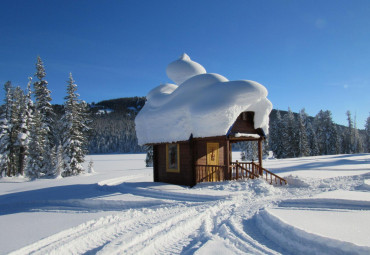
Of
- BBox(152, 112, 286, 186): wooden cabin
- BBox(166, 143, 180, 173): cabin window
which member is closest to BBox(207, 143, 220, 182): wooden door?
BBox(152, 112, 286, 186): wooden cabin

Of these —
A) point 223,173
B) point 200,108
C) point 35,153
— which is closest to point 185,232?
point 200,108

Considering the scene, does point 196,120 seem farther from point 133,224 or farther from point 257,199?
point 133,224

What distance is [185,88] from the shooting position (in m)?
14.2

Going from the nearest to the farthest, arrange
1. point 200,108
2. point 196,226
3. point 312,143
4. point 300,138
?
point 196,226
point 200,108
point 300,138
point 312,143

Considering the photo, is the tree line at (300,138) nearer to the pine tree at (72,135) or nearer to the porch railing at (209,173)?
the pine tree at (72,135)

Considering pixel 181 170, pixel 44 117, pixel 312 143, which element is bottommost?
pixel 181 170

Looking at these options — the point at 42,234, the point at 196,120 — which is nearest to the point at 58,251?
the point at 42,234

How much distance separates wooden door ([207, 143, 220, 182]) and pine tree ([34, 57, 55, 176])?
2252 cm

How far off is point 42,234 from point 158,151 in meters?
9.86

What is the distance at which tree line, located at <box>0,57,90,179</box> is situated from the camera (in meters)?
27.4

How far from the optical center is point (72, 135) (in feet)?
89.9

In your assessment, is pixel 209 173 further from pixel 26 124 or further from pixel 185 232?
pixel 26 124

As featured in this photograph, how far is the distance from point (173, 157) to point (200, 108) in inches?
149

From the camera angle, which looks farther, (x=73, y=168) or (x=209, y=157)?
(x=73, y=168)
